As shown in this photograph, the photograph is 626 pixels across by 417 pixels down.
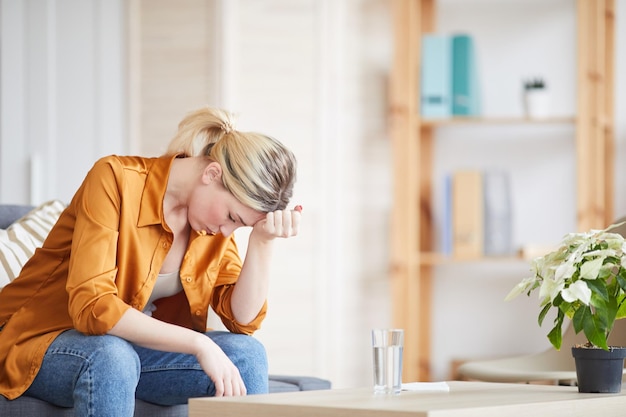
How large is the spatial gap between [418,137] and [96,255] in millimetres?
2084

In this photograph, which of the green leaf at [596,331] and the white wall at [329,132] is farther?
the white wall at [329,132]

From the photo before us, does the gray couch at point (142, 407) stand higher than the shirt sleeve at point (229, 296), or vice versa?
the shirt sleeve at point (229, 296)

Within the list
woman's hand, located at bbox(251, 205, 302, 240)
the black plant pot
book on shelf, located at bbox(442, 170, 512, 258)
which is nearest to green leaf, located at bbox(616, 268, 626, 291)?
the black plant pot

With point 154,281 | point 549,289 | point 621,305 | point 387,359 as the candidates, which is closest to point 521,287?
point 549,289

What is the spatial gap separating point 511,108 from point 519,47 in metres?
0.24

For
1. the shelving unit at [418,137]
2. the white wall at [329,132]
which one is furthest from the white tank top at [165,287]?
the shelving unit at [418,137]

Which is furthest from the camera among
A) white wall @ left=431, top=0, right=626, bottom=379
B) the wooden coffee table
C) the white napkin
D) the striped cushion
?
white wall @ left=431, top=0, right=626, bottom=379

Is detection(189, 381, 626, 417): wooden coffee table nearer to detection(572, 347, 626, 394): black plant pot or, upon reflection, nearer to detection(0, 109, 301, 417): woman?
detection(572, 347, 626, 394): black plant pot

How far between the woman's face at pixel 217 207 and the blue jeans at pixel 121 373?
0.23 meters

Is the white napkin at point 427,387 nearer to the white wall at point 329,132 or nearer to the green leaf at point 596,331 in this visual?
the green leaf at point 596,331

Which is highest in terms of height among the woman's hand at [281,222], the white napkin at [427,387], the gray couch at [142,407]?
the woman's hand at [281,222]

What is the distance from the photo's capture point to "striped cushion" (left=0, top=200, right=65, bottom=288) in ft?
6.82

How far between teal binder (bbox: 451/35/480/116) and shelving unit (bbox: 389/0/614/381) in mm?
57

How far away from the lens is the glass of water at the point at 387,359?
1536 millimetres
